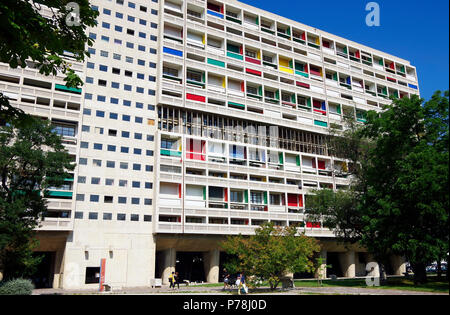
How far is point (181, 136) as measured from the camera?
45062 millimetres

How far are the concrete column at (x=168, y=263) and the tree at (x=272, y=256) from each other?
15.7 m

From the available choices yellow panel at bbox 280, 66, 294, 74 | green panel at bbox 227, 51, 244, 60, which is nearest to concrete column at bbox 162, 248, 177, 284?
green panel at bbox 227, 51, 244, 60

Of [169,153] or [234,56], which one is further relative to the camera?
[234,56]

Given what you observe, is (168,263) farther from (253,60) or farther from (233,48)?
(233,48)

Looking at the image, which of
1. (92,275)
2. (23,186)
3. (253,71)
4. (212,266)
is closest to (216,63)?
(253,71)

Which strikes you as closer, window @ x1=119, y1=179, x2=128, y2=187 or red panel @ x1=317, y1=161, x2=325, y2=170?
window @ x1=119, y1=179, x2=128, y2=187

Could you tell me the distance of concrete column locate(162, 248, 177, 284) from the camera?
141 ft

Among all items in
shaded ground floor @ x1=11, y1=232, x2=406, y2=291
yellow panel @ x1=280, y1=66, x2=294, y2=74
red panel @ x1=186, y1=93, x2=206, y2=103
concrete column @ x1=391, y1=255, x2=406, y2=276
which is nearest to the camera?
shaded ground floor @ x1=11, y1=232, x2=406, y2=291

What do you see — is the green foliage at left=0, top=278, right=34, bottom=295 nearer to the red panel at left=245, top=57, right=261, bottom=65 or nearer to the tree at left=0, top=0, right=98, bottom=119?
the tree at left=0, top=0, right=98, bottom=119

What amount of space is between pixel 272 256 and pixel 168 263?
20.3m

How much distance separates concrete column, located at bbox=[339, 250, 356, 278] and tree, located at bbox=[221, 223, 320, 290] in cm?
2825

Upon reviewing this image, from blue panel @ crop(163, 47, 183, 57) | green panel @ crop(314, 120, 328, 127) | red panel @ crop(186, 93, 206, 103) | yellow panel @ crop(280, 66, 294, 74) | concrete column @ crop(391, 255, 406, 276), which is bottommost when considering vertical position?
concrete column @ crop(391, 255, 406, 276)
